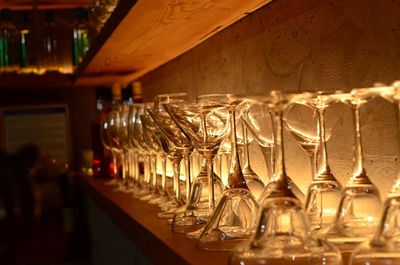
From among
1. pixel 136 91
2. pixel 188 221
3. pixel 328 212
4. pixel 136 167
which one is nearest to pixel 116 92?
pixel 136 91

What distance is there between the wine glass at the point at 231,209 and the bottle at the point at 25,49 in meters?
2.39

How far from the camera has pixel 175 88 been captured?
2021 mm

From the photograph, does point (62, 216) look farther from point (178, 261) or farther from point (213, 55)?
point (178, 261)

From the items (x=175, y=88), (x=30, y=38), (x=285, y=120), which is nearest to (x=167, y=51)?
(x=175, y=88)

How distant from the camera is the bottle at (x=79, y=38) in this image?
123 inches

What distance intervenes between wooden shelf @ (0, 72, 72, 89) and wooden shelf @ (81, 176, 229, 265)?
1301 millimetres

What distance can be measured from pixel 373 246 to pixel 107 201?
1.07 meters

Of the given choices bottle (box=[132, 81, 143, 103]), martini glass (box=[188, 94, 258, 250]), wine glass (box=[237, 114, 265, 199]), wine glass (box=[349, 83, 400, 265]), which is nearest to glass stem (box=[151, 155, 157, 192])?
wine glass (box=[237, 114, 265, 199])

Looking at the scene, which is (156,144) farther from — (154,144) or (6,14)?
(6,14)

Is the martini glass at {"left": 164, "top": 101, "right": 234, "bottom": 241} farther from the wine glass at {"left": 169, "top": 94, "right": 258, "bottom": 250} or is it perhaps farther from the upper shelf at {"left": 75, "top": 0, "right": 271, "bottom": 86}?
the upper shelf at {"left": 75, "top": 0, "right": 271, "bottom": 86}

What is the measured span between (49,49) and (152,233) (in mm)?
2373

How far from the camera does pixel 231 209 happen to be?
835 mm

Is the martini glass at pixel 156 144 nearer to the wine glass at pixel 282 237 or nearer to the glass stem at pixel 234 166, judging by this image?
the glass stem at pixel 234 166

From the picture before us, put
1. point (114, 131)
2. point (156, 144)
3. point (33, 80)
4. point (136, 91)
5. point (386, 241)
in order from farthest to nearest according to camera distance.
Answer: point (33, 80)
point (136, 91)
point (114, 131)
point (156, 144)
point (386, 241)
